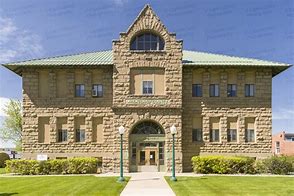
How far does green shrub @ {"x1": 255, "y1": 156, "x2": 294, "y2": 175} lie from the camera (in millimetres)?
31391

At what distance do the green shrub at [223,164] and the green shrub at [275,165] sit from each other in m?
0.97

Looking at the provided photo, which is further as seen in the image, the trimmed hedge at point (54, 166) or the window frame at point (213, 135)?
the window frame at point (213, 135)

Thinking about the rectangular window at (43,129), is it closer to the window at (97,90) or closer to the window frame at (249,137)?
the window at (97,90)

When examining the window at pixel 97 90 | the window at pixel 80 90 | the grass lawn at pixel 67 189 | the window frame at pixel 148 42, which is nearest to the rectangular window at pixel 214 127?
the window frame at pixel 148 42

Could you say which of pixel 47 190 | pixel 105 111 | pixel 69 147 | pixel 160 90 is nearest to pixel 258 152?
pixel 160 90

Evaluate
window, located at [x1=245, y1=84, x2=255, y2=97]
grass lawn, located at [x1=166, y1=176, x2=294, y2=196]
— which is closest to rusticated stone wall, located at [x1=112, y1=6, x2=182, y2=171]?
window, located at [x1=245, y1=84, x2=255, y2=97]

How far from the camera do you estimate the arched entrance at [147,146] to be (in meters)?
33.5

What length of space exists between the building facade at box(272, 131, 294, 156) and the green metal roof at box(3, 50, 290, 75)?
29.2 meters

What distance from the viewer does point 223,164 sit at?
31188 millimetres

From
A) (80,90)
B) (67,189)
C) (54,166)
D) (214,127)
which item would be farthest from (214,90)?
(67,189)

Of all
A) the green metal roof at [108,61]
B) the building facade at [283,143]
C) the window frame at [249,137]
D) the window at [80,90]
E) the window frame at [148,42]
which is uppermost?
the window frame at [148,42]

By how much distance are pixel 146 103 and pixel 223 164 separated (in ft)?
29.0

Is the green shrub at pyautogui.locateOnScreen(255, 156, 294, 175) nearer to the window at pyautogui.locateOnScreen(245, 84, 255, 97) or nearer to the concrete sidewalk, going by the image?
the window at pyautogui.locateOnScreen(245, 84, 255, 97)

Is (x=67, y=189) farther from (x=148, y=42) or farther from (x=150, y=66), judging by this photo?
(x=148, y=42)
